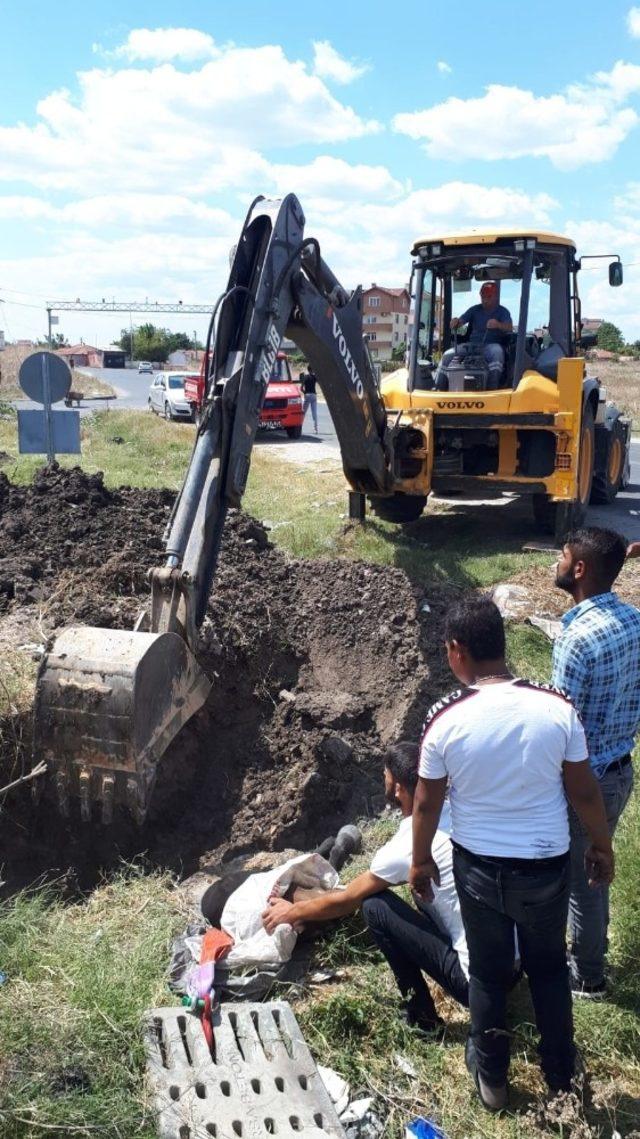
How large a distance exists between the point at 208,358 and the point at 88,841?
2.81 metres

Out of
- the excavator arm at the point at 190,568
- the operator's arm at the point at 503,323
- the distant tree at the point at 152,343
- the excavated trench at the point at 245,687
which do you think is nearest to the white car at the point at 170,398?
the operator's arm at the point at 503,323

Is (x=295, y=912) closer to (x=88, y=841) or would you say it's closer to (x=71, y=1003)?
(x=71, y=1003)

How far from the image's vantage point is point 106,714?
4.24 metres

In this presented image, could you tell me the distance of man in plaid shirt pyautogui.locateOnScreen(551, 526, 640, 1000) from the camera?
353cm

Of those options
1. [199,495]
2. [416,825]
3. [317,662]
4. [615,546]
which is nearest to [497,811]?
[416,825]

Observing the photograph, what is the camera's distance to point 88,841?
216 inches

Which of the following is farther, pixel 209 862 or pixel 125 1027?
pixel 209 862

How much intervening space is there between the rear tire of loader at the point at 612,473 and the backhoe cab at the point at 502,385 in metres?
2.13

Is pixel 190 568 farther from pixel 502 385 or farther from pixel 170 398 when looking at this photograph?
pixel 170 398

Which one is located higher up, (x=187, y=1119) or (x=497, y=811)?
(x=497, y=811)

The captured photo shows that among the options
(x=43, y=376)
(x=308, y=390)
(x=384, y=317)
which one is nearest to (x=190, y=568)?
(x=43, y=376)

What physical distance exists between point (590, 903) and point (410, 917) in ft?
2.24

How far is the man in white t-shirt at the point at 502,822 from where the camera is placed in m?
2.94

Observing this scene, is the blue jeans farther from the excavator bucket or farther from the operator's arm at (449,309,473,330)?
the operator's arm at (449,309,473,330)
